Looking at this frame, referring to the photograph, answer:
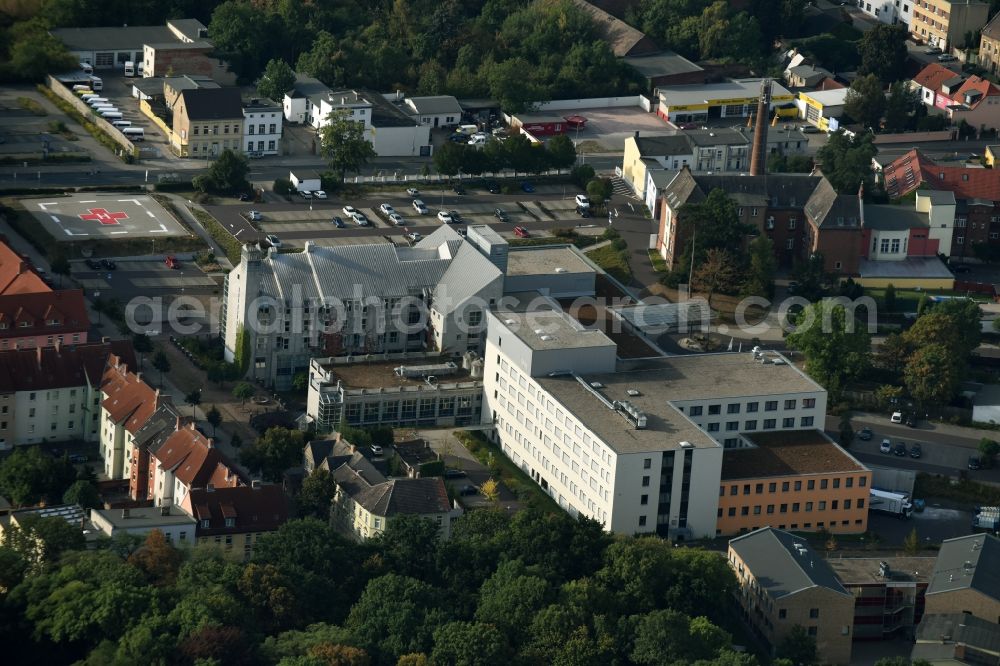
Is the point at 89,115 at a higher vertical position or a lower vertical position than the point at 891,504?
higher

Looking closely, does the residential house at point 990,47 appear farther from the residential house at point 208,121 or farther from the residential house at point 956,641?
the residential house at point 956,641

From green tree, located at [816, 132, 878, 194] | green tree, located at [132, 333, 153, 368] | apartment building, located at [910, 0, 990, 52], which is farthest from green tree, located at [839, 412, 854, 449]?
apartment building, located at [910, 0, 990, 52]

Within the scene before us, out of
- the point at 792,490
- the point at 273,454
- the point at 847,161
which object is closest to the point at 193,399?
the point at 273,454

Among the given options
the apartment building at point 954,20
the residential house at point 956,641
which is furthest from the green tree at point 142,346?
the apartment building at point 954,20

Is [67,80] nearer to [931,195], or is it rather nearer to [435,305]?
[435,305]

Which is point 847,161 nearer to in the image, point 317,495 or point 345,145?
point 345,145

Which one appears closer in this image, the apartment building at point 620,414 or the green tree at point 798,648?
the green tree at point 798,648

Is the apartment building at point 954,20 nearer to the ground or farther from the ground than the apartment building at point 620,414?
farther from the ground
